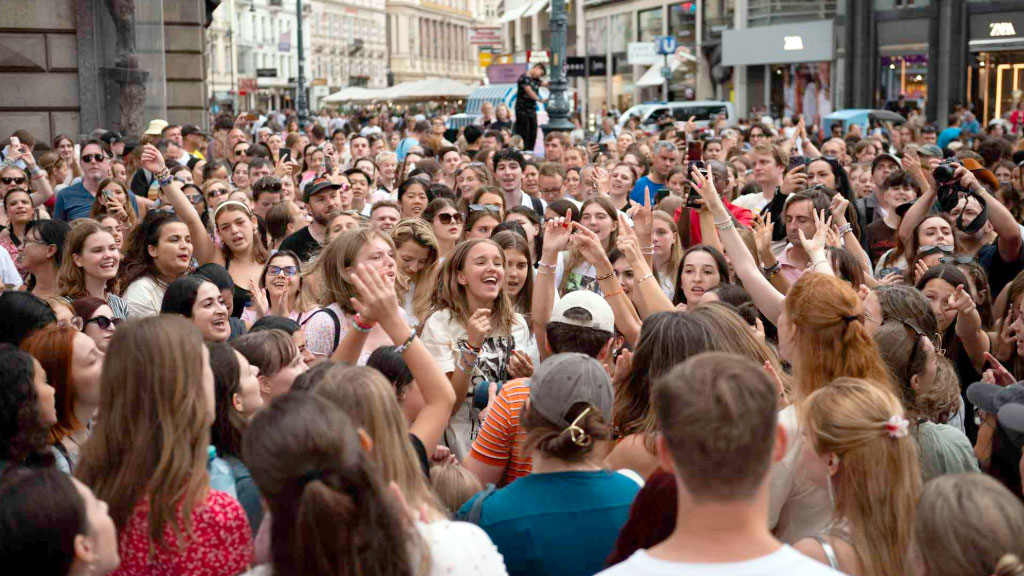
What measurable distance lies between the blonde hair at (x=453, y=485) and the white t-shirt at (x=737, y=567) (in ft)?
5.24

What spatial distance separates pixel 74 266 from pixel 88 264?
0.12 metres

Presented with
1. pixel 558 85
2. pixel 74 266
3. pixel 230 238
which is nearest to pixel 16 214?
pixel 230 238

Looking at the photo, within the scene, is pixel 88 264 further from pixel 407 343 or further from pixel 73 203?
pixel 73 203

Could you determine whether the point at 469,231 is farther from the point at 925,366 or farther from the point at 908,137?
the point at 908,137

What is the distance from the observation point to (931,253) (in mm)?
7129

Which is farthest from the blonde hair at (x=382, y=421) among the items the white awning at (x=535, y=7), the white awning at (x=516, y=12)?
the white awning at (x=516, y=12)

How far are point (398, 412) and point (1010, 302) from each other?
180 inches

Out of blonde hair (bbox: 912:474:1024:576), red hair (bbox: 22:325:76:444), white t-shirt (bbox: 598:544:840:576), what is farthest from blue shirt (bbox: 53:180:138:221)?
blonde hair (bbox: 912:474:1024:576)

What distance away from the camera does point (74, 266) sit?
22.1ft

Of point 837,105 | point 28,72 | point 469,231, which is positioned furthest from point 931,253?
point 837,105

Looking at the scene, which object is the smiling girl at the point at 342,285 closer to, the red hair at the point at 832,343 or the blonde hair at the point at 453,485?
the blonde hair at the point at 453,485

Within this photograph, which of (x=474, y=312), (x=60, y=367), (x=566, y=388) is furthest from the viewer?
A: (x=474, y=312)

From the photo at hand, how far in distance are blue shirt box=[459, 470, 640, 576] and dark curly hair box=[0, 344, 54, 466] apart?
5.10ft

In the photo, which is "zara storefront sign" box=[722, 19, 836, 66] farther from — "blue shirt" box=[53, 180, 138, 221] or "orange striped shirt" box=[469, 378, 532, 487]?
"orange striped shirt" box=[469, 378, 532, 487]
